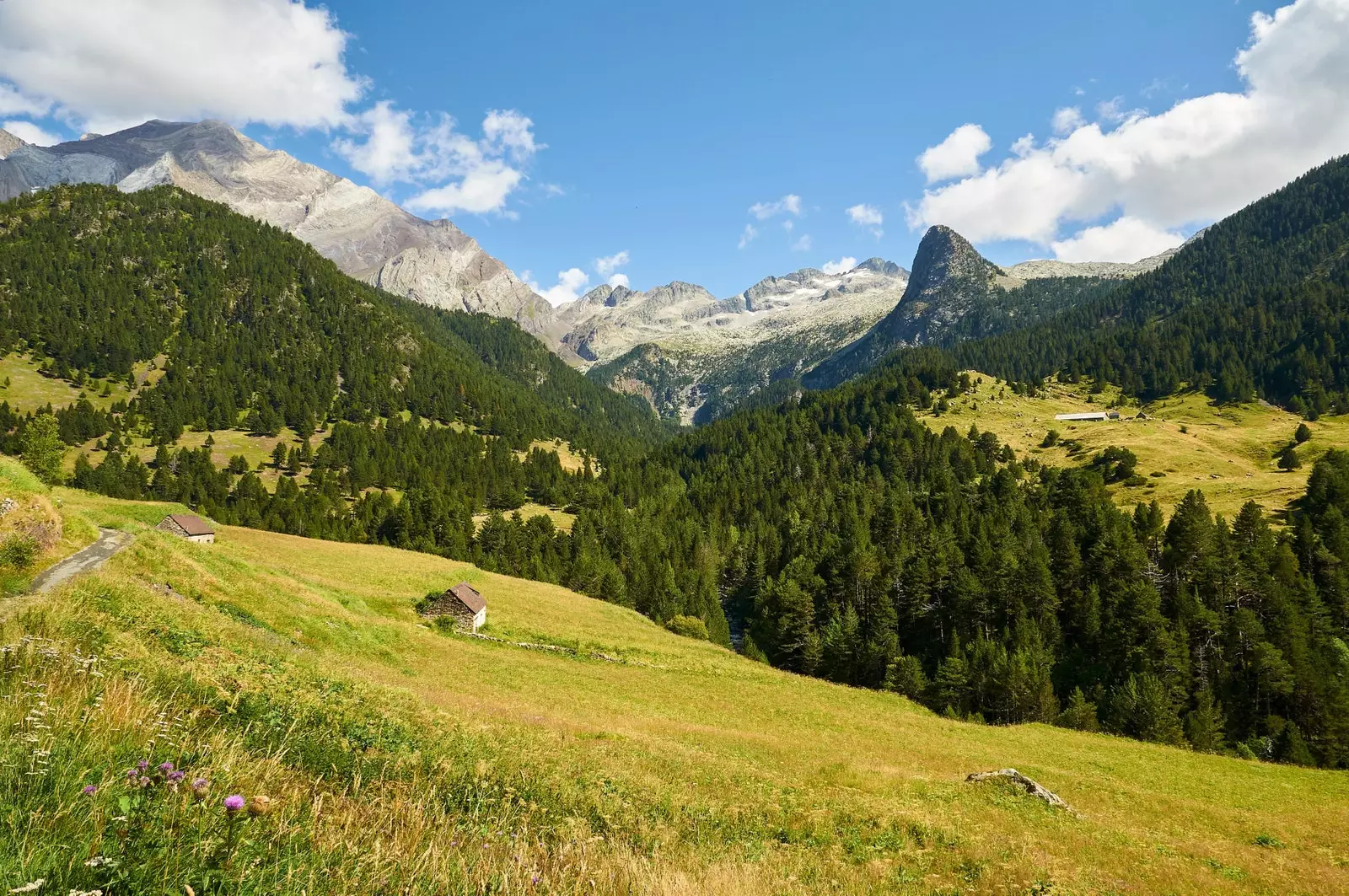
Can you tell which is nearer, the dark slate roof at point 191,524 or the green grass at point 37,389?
the dark slate roof at point 191,524

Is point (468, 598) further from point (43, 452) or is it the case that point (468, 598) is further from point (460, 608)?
point (43, 452)

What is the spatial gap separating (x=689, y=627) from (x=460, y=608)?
36.4 meters

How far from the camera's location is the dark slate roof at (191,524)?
51.4 m

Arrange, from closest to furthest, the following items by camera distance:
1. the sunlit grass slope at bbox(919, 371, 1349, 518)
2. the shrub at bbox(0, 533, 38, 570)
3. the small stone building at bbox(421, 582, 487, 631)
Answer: the shrub at bbox(0, 533, 38, 570) → the small stone building at bbox(421, 582, 487, 631) → the sunlit grass slope at bbox(919, 371, 1349, 518)

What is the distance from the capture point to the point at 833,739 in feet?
113

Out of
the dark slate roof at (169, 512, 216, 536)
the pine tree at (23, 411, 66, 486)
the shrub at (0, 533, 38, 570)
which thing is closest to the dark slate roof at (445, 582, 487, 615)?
the dark slate roof at (169, 512, 216, 536)

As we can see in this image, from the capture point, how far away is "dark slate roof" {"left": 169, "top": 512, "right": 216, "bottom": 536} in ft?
169

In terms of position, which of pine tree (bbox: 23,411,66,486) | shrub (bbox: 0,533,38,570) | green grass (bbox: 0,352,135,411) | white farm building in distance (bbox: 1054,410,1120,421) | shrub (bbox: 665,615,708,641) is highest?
green grass (bbox: 0,352,135,411)

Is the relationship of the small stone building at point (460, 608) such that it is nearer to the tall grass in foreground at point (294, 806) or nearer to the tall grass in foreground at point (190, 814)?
the tall grass in foreground at point (294, 806)

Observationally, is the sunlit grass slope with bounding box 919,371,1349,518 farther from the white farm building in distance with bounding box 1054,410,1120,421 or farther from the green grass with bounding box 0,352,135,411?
the green grass with bounding box 0,352,135,411

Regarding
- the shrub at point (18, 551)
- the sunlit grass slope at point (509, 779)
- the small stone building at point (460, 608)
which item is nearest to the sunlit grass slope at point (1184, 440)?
the sunlit grass slope at point (509, 779)

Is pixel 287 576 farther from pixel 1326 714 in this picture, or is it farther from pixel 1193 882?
pixel 1326 714

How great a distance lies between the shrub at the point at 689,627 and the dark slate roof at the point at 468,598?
111 feet

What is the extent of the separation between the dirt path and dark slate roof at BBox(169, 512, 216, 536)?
27086mm
